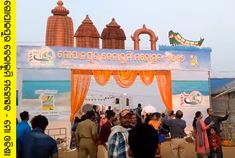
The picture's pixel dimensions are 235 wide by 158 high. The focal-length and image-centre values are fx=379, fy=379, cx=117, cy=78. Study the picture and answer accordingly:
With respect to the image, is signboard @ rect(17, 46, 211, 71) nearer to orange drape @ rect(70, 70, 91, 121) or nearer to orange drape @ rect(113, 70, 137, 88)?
orange drape @ rect(113, 70, 137, 88)

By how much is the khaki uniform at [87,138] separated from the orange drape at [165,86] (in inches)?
382

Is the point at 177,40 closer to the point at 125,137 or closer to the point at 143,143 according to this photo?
the point at 125,137

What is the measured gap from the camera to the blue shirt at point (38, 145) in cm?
466

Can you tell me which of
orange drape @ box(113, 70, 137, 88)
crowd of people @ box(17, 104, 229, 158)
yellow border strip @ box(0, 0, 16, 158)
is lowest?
crowd of people @ box(17, 104, 229, 158)

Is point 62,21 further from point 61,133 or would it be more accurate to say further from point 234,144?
point 234,144

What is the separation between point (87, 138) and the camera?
789 centimetres

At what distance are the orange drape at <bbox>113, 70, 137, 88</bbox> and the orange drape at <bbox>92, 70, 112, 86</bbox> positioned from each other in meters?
0.40

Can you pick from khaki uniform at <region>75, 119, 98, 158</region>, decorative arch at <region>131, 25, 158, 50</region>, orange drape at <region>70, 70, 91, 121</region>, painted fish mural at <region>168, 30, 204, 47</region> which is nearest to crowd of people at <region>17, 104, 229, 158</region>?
khaki uniform at <region>75, 119, 98, 158</region>

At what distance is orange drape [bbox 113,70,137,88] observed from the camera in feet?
56.0

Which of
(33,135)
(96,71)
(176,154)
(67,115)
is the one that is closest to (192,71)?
(96,71)

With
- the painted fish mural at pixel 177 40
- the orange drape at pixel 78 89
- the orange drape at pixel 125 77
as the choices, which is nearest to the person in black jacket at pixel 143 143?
the orange drape at pixel 78 89

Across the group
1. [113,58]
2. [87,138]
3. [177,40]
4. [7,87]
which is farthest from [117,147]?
[177,40]

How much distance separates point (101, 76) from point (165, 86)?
3005 millimetres

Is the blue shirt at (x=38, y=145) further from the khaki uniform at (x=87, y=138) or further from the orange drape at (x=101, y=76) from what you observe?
the orange drape at (x=101, y=76)
